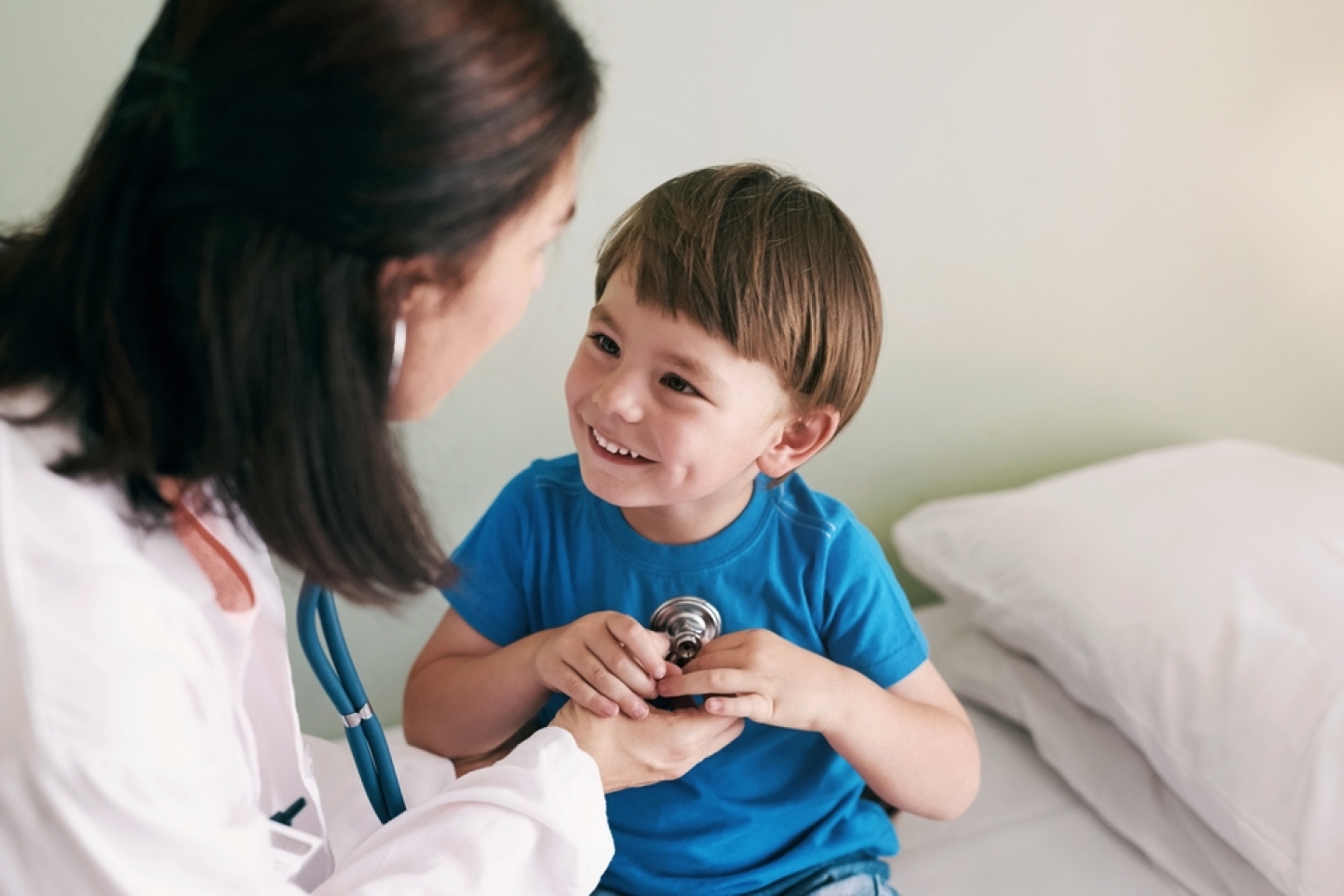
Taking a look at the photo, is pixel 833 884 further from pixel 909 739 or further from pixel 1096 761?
pixel 1096 761

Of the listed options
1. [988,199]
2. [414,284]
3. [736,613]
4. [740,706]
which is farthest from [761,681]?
[988,199]

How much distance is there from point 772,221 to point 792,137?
53 cm

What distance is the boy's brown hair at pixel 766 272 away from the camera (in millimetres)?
853

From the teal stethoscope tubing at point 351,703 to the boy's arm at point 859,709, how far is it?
237mm

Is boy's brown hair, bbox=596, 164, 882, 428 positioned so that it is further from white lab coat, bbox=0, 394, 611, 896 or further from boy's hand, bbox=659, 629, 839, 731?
white lab coat, bbox=0, 394, 611, 896

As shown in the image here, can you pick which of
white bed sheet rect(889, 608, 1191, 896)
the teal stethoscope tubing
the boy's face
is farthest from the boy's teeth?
white bed sheet rect(889, 608, 1191, 896)

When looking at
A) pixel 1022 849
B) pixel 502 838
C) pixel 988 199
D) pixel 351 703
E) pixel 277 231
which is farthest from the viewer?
pixel 988 199

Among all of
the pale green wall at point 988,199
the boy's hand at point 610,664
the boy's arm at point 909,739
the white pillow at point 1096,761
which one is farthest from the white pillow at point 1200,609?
the boy's hand at point 610,664

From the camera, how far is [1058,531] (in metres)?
1.36

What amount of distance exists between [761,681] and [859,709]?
108mm

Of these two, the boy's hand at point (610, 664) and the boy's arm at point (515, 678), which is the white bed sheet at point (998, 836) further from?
the boy's hand at point (610, 664)

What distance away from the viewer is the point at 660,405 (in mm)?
875

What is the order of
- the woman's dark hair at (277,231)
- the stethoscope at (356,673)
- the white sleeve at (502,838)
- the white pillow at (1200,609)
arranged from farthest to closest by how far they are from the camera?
1. the white pillow at (1200,609)
2. the stethoscope at (356,673)
3. the white sleeve at (502,838)
4. the woman's dark hair at (277,231)

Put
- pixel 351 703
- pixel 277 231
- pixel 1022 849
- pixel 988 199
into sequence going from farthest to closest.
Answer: pixel 988 199 < pixel 1022 849 < pixel 351 703 < pixel 277 231
